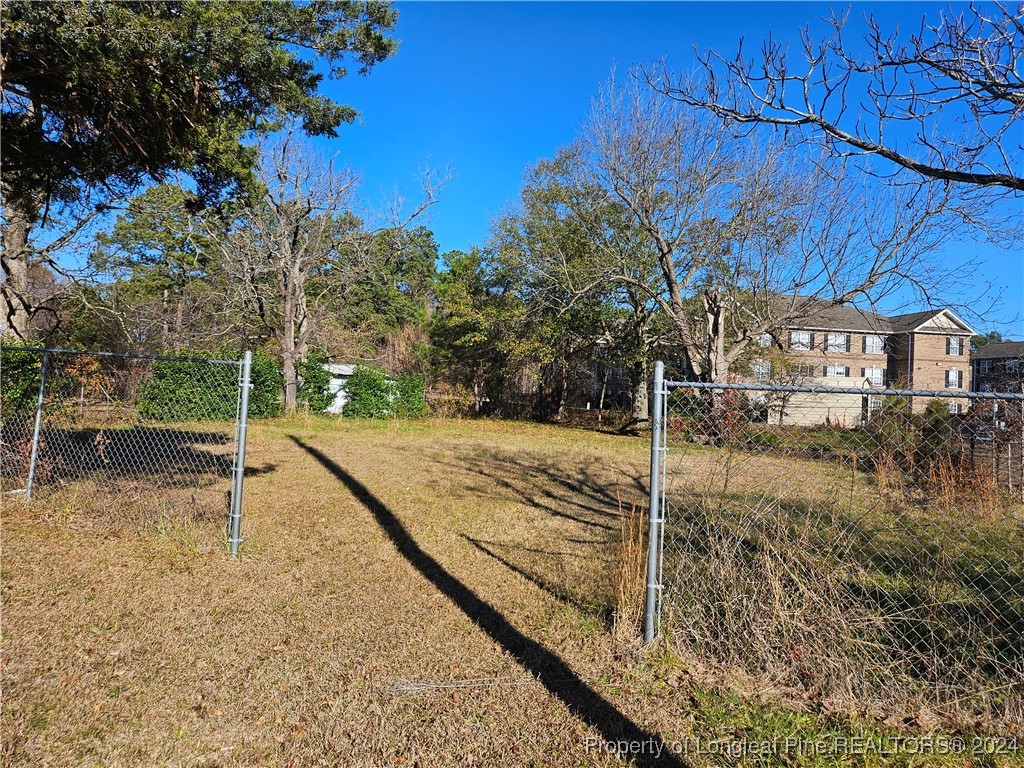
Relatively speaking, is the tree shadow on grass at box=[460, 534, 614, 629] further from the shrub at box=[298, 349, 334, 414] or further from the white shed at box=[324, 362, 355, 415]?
the white shed at box=[324, 362, 355, 415]

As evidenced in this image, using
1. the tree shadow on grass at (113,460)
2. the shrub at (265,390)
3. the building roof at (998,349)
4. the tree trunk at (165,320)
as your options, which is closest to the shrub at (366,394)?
the shrub at (265,390)

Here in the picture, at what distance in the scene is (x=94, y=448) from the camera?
8492 mm

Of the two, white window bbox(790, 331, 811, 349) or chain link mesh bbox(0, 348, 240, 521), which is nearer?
chain link mesh bbox(0, 348, 240, 521)

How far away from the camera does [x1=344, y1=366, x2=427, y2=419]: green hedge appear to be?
67.3 ft

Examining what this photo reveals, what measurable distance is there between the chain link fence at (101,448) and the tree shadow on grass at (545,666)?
1.64 metres

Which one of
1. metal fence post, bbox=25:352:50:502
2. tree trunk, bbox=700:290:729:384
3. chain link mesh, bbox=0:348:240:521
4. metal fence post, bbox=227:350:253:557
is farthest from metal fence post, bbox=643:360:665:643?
tree trunk, bbox=700:290:729:384

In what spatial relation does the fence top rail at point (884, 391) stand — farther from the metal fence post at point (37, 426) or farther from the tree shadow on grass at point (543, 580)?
the metal fence post at point (37, 426)

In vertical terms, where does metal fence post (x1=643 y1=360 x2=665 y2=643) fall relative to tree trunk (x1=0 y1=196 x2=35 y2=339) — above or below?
below

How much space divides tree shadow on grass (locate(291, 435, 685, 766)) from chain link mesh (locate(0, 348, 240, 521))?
1.89 metres

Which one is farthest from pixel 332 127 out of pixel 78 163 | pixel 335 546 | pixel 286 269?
pixel 286 269

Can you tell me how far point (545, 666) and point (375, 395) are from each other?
60.0 feet

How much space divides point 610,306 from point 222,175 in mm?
17300

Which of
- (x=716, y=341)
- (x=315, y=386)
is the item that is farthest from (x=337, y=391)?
(x=716, y=341)

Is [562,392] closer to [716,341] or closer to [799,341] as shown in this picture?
[716,341]
